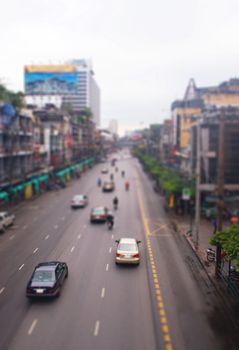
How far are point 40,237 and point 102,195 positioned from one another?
105ft

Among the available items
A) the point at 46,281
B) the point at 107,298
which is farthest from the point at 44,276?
the point at 107,298

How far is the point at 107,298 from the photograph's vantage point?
63.1 feet

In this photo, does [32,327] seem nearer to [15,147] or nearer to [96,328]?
[96,328]

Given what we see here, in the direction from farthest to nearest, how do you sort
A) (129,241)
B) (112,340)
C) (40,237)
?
(40,237) < (129,241) < (112,340)

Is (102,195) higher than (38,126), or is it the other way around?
(38,126)

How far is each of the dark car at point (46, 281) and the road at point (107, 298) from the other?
49cm

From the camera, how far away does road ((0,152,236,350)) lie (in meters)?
15.0

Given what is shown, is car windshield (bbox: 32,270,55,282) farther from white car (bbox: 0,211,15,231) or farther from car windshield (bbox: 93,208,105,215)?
car windshield (bbox: 93,208,105,215)

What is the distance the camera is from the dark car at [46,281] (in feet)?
60.7

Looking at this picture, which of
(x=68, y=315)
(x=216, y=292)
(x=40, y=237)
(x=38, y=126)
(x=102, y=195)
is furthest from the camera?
(x=38, y=126)

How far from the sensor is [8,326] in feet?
52.7

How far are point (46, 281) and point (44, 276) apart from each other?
0.41m

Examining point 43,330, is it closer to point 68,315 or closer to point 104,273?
point 68,315

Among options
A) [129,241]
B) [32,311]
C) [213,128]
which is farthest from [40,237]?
[213,128]
